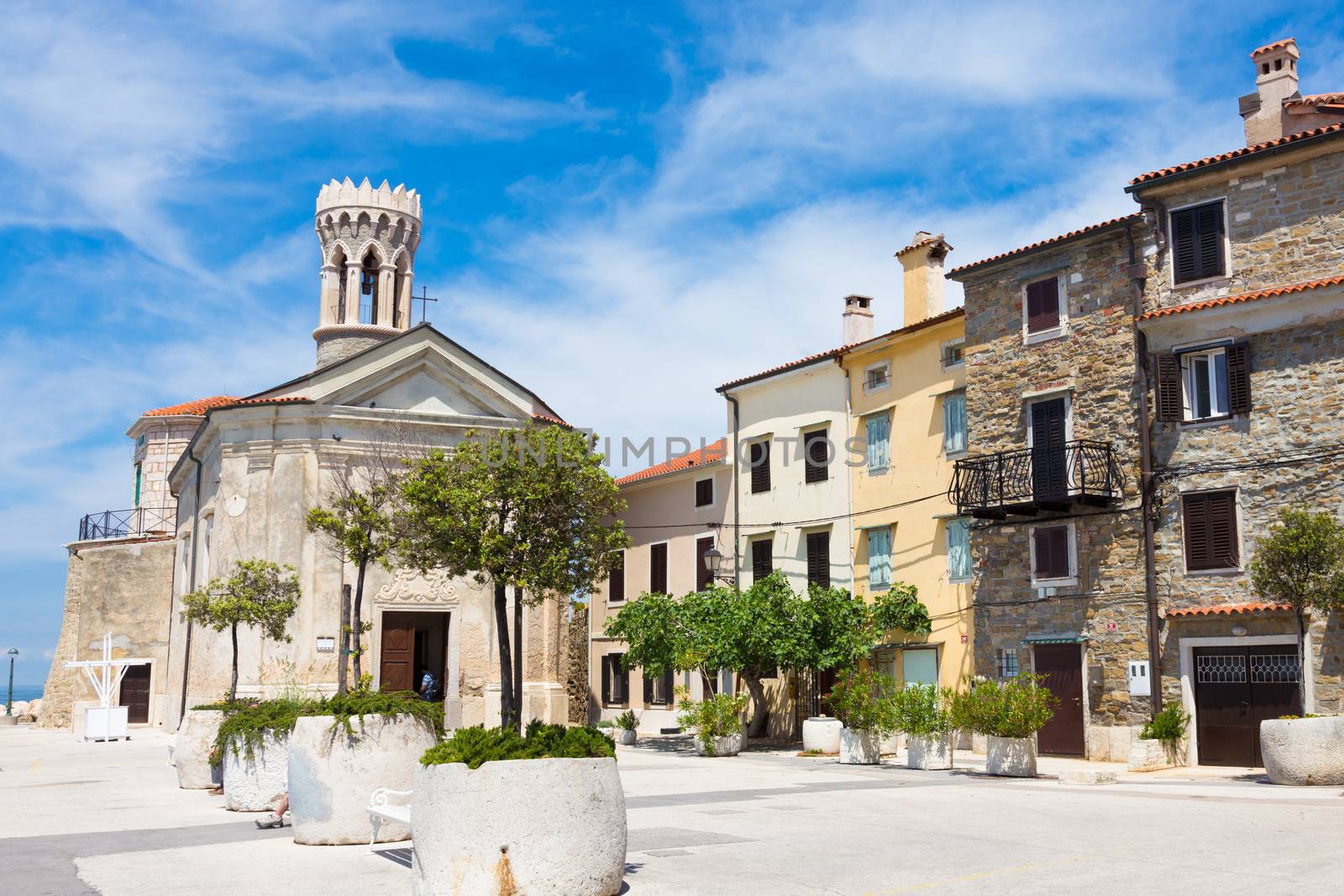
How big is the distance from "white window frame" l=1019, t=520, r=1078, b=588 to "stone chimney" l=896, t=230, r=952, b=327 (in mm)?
8003

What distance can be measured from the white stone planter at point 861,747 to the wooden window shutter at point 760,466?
36.0 ft

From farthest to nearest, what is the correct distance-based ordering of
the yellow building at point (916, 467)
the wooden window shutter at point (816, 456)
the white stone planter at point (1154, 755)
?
1. the wooden window shutter at point (816, 456)
2. the yellow building at point (916, 467)
3. the white stone planter at point (1154, 755)

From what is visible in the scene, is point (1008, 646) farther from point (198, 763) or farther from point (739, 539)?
point (198, 763)

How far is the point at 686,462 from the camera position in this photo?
3897 cm

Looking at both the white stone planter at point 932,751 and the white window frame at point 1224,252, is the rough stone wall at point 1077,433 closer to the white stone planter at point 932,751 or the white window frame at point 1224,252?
the white window frame at point 1224,252

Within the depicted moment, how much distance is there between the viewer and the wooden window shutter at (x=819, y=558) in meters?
32.1

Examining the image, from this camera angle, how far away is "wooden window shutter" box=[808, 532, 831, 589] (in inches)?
1264

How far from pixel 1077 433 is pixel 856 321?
10091mm

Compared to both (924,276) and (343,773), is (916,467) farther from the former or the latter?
(343,773)

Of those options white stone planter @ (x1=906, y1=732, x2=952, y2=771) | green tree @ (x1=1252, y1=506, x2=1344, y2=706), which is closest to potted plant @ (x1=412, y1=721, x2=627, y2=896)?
green tree @ (x1=1252, y1=506, x2=1344, y2=706)

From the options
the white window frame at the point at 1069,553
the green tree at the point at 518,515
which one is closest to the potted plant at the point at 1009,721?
the white window frame at the point at 1069,553

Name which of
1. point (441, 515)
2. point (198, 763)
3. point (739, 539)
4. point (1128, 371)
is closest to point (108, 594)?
point (739, 539)

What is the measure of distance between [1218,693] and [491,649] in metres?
19.6

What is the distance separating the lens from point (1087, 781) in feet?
64.0
